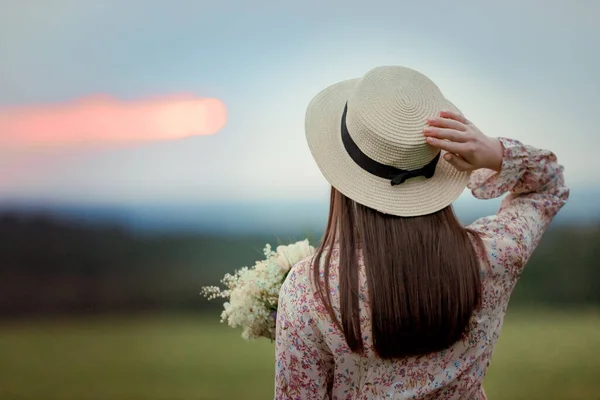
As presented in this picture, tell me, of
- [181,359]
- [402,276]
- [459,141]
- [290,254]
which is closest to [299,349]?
[402,276]

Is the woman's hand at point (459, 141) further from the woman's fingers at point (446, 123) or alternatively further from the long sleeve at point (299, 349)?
the long sleeve at point (299, 349)

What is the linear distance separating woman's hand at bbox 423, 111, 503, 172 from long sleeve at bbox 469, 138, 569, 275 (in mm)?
70

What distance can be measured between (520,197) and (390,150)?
307 mm

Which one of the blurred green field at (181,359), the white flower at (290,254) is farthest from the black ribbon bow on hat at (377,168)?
the blurred green field at (181,359)

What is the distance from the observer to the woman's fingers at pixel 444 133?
97 centimetres

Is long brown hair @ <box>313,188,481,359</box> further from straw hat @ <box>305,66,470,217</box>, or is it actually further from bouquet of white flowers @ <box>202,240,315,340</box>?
bouquet of white flowers @ <box>202,240,315,340</box>

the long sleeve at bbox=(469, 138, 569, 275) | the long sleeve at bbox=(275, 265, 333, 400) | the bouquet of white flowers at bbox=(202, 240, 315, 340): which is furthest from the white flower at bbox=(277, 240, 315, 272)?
the long sleeve at bbox=(469, 138, 569, 275)

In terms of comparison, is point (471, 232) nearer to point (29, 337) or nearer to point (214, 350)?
point (214, 350)

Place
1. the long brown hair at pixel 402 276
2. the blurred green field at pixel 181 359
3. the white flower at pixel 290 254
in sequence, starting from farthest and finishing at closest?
the blurred green field at pixel 181 359
the white flower at pixel 290 254
the long brown hair at pixel 402 276

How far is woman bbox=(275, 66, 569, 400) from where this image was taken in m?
0.98

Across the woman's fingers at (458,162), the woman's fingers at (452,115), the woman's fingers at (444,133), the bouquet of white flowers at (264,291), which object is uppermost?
the woman's fingers at (452,115)

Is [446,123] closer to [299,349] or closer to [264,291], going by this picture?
[299,349]

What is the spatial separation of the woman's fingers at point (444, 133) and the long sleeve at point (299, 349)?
30 centimetres

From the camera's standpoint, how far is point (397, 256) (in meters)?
0.98
